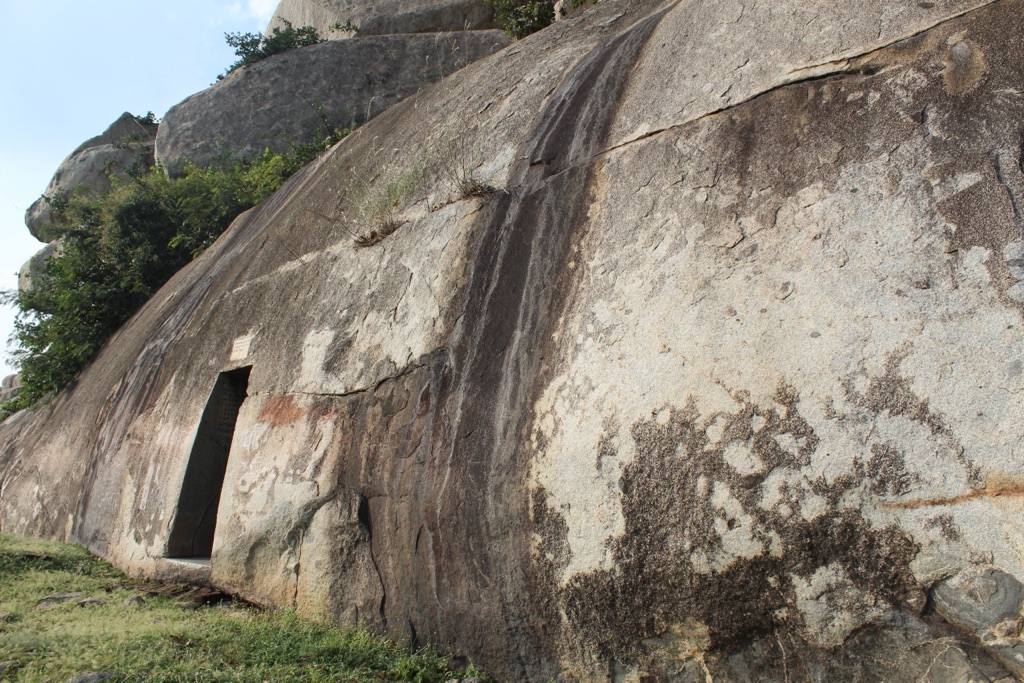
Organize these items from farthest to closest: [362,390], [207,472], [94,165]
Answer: [94,165] → [207,472] → [362,390]

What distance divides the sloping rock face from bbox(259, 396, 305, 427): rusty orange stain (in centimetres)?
2

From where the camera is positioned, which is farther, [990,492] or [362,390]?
[362,390]

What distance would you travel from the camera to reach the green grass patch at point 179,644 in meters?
2.78

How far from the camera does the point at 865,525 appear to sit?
217cm

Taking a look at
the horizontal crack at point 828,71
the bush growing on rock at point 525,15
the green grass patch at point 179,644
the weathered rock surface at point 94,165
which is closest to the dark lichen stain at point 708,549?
→ the green grass patch at point 179,644

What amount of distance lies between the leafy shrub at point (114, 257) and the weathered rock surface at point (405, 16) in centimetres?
340

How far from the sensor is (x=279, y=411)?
4188 millimetres

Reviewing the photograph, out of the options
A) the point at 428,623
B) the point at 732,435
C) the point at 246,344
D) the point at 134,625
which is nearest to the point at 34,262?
the point at 246,344

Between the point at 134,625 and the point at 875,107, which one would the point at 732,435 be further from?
the point at 134,625

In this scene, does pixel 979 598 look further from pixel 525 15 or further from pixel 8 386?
pixel 8 386

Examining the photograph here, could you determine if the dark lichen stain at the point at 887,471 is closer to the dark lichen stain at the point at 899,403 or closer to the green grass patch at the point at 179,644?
the dark lichen stain at the point at 899,403

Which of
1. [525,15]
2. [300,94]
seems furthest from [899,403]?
[300,94]

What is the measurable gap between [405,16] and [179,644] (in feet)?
35.3

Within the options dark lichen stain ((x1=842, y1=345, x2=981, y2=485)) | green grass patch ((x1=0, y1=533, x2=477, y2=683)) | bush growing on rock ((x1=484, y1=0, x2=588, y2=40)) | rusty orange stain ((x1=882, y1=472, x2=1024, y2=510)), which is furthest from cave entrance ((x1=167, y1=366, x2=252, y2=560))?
bush growing on rock ((x1=484, y1=0, x2=588, y2=40))
